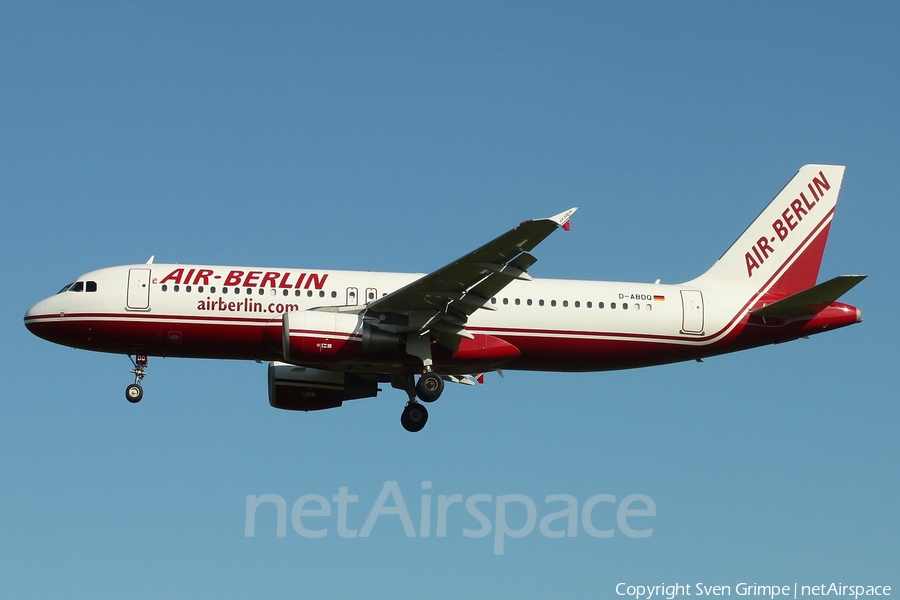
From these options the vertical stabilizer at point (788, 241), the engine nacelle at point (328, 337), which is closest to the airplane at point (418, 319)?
the engine nacelle at point (328, 337)

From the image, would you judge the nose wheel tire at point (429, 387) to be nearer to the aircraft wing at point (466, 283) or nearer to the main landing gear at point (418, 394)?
the main landing gear at point (418, 394)

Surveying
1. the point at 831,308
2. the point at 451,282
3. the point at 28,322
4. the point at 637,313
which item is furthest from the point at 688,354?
the point at 28,322

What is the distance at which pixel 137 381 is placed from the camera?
37500mm

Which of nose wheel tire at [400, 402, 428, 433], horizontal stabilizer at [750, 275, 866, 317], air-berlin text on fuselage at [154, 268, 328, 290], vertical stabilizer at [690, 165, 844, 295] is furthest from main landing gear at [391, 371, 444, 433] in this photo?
horizontal stabilizer at [750, 275, 866, 317]

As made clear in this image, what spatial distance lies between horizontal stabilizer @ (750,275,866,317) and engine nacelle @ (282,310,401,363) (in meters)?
11.7

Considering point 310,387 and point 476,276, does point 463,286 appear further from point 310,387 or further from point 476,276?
point 310,387

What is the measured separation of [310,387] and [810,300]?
15879 mm

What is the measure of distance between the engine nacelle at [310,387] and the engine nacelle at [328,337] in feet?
15.7

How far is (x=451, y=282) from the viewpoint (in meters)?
34.7

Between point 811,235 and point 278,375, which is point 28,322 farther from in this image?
point 811,235

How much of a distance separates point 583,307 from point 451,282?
507 centimetres

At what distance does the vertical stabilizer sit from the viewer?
4022 cm

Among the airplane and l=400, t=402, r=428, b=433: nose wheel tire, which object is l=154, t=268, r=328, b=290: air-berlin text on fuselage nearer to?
the airplane

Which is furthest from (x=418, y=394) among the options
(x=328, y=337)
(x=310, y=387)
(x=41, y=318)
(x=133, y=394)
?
(x=41, y=318)
